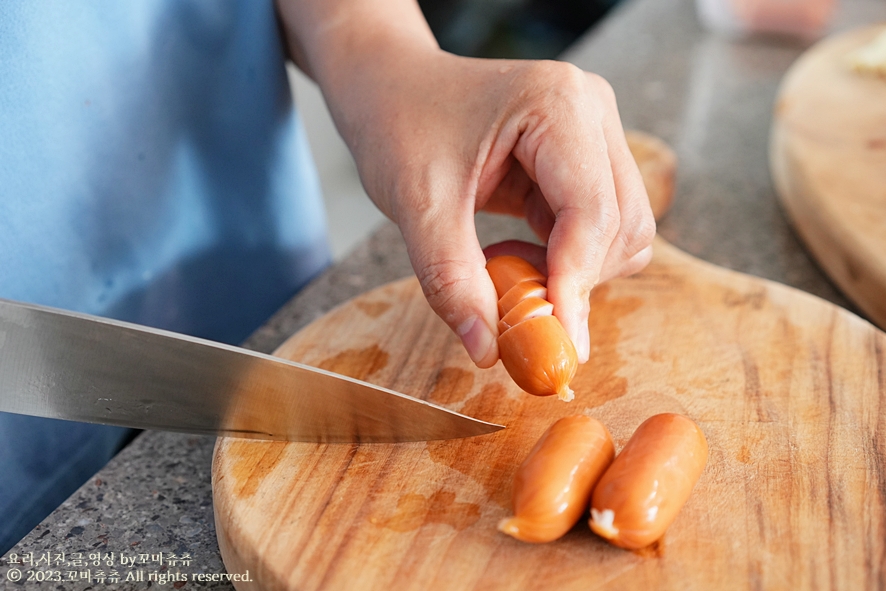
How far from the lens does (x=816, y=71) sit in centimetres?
186

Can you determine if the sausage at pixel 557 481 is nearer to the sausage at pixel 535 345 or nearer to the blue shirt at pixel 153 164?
the sausage at pixel 535 345

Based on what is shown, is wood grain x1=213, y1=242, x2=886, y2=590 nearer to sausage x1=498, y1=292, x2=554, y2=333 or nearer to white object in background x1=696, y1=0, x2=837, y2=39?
sausage x1=498, y1=292, x2=554, y2=333

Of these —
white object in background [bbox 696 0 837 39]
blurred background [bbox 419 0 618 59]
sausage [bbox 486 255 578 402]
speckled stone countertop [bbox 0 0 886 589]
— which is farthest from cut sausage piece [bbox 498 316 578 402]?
blurred background [bbox 419 0 618 59]

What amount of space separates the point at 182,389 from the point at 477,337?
0.36 metres

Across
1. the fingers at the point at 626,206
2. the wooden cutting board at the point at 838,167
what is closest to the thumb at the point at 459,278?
the fingers at the point at 626,206

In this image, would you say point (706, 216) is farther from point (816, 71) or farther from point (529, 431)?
point (529, 431)

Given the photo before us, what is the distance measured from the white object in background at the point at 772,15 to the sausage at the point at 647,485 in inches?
76.9

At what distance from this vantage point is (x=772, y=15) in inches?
91.4

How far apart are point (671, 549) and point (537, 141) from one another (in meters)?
0.53

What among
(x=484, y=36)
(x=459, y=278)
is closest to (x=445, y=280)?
(x=459, y=278)

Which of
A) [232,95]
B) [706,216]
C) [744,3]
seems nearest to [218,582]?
[232,95]

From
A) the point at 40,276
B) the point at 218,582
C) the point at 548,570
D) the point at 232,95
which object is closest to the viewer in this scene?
the point at 548,570

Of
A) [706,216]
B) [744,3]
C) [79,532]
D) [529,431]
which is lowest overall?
[744,3]

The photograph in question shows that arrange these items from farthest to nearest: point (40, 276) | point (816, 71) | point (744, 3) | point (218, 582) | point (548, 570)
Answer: point (744, 3), point (816, 71), point (40, 276), point (218, 582), point (548, 570)
